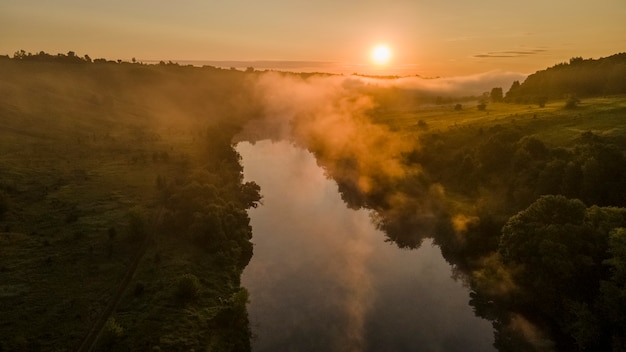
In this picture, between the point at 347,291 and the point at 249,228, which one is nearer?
the point at 347,291

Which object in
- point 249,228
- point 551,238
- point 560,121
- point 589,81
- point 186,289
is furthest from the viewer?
point 589,81

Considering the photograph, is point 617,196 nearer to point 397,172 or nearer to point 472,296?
point 472,296

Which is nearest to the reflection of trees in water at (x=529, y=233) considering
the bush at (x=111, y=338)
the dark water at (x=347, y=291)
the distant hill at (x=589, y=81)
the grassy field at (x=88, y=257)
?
the dark water at (x=347, y=291)

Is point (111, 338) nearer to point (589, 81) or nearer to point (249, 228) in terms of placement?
point (249, 228)

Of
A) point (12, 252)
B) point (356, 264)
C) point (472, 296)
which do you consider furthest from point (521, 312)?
point (12, 252)

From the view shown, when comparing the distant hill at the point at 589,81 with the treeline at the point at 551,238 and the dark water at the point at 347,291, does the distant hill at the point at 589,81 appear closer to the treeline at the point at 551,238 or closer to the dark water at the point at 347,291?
the treeline at the point at 551,238

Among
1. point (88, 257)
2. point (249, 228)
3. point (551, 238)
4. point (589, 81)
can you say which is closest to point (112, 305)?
point (88, 257)
